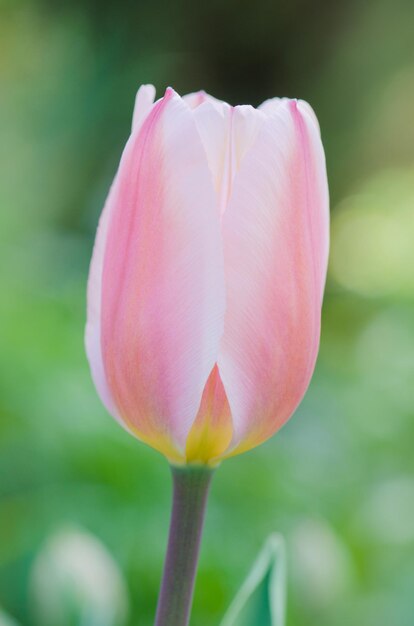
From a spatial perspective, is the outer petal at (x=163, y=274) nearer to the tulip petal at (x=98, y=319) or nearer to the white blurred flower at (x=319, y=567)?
the tulip petal at (x=98, y=319)

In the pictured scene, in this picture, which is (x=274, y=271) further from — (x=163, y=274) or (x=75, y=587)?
(x=75, y=587)

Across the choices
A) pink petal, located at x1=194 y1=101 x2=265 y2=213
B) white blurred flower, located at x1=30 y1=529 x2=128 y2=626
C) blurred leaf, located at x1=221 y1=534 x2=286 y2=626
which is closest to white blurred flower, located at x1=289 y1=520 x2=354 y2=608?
white blurred flower, located at x1=30 y1=529 x2=128 y2=626

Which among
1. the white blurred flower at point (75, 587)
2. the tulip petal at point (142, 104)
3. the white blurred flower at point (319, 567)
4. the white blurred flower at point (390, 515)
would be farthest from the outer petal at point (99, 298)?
the white blurred flower at point (390, 515)

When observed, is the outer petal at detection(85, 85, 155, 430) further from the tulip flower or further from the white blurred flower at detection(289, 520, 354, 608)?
the white blurred flower at detection(289, 520, 354, 608)

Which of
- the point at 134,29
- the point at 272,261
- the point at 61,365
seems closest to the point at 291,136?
the point at 272,261

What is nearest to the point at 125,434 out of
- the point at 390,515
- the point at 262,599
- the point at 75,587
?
the point at 390,515
